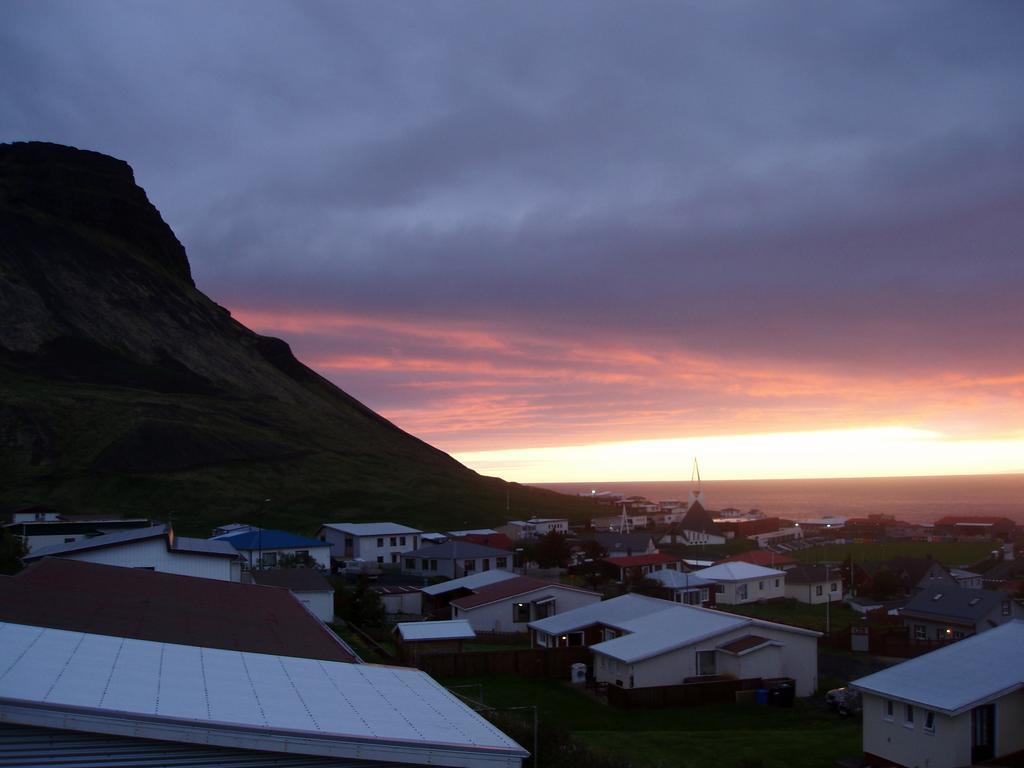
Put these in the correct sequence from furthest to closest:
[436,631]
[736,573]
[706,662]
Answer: [736,573]
[436,631]
[706,662]

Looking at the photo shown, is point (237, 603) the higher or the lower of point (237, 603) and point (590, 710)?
the higher

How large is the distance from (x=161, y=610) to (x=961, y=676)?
1996cm

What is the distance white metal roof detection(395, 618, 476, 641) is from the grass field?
9.43 feet

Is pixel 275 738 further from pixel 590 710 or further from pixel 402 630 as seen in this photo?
pixel 402 630

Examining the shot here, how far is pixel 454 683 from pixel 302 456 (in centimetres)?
9744

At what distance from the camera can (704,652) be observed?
31828 mm

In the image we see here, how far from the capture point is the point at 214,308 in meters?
193

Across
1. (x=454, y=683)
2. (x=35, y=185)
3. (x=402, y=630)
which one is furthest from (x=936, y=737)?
(x=35, y=185)

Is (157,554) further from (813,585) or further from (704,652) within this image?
(813,585)

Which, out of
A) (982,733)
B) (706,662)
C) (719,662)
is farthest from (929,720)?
(706,662)

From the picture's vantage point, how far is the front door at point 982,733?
21016mm

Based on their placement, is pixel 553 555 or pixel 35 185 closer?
pixel 553 555

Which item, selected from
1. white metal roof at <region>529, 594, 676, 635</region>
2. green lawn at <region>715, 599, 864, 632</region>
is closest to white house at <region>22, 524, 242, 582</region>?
white metal roof at <region>529, 594, 676, 635</region>

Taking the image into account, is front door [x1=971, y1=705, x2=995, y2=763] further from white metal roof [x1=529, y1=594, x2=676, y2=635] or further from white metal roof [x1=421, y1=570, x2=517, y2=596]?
white metal roof [x1=421, y1=570, x2=517, y2=596]
